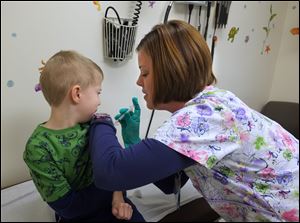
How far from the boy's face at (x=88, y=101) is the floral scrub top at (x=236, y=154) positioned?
0.86ft

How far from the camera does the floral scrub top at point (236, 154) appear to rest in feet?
2.22

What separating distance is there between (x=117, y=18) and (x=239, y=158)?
75 centimetres

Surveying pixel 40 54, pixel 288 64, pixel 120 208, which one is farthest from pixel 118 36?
pixel 288 64

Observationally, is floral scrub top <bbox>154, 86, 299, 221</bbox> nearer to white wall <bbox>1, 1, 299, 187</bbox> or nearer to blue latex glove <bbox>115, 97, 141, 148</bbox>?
blue latex glove <bbox>115, 97, 141, 148</bbox>

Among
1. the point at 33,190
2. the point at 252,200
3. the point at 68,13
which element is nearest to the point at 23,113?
the point at 33,190

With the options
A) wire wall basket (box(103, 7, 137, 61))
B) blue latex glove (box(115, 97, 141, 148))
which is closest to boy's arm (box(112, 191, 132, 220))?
blue latex glove (box(115, 97, 141, 148))

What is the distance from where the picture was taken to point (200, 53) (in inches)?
29.4

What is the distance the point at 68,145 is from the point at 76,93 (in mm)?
150

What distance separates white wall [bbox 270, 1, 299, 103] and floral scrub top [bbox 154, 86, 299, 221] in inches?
66.4

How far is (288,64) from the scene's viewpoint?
236 cm

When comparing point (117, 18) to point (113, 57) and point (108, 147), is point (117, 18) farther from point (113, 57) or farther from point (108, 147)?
point (108, 147)

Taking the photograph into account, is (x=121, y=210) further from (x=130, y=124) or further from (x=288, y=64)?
(x=288, y=64)

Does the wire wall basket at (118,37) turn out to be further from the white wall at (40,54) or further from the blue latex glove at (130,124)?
the blue latex glove at (130,124)

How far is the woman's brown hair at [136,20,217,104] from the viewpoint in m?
0.73
